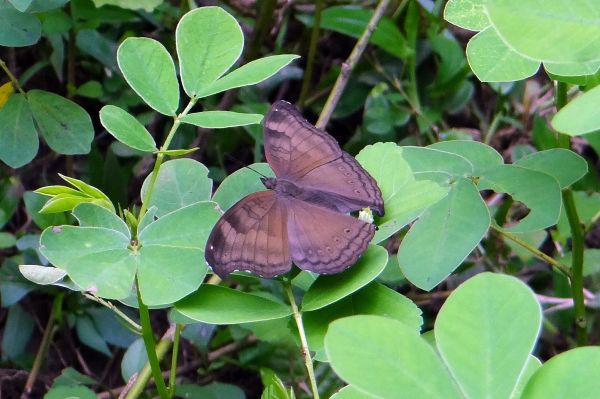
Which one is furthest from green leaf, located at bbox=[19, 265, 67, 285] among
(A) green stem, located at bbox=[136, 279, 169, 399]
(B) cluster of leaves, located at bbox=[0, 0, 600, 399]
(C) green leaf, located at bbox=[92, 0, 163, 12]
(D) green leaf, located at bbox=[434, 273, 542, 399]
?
(C) green leaf, located at bbox=[92, 0, 163, 12]

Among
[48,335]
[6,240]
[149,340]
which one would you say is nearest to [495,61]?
[149,340]

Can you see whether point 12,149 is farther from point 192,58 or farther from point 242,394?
point 242,394

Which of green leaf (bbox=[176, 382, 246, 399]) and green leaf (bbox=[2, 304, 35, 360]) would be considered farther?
green leaf (bbox=[2, 304, 35, 360])

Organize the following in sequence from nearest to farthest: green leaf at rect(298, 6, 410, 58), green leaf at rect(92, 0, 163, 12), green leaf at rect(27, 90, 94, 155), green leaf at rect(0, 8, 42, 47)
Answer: green leaf at rect(0, 8, 42, 47)
green leaf at rect(27, 90, 94, 155)
green leaf at rect(92, 0, 163, 12)
green leaf at rect(298, 6, 410, 58)

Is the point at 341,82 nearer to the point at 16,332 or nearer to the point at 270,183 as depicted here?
the point at 270,183

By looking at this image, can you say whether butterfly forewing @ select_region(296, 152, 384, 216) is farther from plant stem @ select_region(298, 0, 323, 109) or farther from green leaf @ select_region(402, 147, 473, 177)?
plant stem @ select_region(298, 0, 323, 109)

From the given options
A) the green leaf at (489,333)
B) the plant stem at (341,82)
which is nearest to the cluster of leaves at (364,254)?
the green leaf at (489,333)

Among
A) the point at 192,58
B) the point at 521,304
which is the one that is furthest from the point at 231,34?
the point at 521,304
